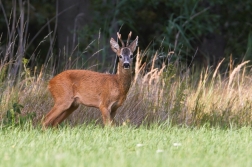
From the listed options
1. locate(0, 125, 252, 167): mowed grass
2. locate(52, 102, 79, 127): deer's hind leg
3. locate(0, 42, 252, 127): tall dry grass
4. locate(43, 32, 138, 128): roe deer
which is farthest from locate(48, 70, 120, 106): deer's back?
locate(0, 125, 252, 167): mowed grass

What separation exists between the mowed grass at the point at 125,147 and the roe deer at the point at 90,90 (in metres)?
1.14

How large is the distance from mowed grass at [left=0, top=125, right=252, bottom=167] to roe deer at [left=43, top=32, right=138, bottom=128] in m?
1.14

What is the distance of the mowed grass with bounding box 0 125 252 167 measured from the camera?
695 cm

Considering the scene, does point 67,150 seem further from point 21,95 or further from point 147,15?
point 147,15

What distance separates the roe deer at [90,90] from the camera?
432 inches

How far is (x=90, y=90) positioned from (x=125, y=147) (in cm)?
325

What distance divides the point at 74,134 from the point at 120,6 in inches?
383

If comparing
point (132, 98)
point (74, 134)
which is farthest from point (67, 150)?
point (132, 98)

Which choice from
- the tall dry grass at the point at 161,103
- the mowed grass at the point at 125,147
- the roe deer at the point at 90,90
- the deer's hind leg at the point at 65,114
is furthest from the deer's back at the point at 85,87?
the mowed grass at the point at 125,147

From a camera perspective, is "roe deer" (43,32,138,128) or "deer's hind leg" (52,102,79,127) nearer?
"roe deer" (43,32,138,128)

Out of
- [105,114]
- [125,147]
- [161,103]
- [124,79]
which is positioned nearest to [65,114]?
[105,114]

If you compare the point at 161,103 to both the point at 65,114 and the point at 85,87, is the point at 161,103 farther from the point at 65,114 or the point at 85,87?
the point at 65,114

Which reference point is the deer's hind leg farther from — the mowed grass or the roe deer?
the mowed grass

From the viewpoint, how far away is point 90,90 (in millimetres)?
11156
